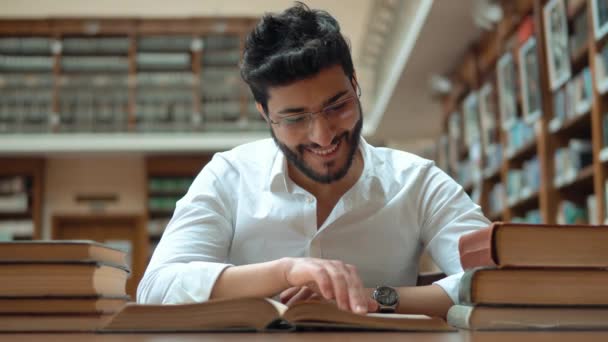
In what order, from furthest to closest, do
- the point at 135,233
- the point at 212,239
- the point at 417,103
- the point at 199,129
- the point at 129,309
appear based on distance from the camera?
the point at 135,233
the point at 199,129
the point at 417,103
the point at 212,239
the point at 129,309

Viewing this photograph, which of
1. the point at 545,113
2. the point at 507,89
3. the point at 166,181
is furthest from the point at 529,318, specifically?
the point at 166,181

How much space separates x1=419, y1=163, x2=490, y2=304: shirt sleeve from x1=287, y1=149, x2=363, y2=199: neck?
0.15 m

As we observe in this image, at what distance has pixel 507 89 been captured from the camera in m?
5.16

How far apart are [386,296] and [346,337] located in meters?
0.43

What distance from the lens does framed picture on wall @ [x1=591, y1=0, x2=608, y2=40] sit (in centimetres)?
358

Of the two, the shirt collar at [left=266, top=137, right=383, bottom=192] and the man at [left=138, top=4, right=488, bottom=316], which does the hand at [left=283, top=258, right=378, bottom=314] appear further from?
Result: the shirt collar at [left=266, top=137, right=383, bottom=192]

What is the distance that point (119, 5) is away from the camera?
958 centimetres

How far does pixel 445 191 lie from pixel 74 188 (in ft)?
28.0

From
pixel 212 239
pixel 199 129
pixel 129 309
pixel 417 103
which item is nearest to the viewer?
pixel 129 309

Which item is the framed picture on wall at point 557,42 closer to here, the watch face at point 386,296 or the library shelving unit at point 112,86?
the watch face at point 386,296

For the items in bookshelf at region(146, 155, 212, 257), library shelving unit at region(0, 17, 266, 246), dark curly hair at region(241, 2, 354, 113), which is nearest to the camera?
dark curly hair at region(241, 2, 354, 113)

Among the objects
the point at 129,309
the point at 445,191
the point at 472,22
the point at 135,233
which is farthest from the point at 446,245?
the point at 135,233

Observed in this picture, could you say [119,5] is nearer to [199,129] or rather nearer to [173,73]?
[173,73]

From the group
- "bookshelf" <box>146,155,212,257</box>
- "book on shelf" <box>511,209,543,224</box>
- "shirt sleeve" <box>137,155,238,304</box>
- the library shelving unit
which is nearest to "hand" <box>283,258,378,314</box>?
"shirt sleeve" <box>137,155,238,304</box>
